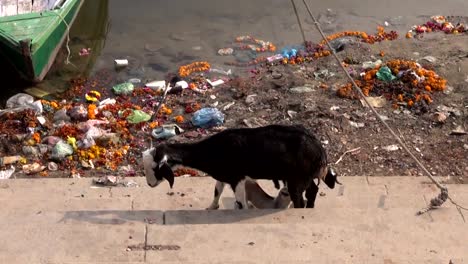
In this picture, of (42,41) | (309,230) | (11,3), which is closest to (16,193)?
(309,230)

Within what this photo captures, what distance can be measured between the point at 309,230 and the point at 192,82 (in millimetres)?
5517

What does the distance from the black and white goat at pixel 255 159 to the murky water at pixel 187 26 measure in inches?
196

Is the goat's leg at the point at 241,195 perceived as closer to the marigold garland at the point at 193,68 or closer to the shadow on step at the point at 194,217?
the shadow on step at the point at 194,217

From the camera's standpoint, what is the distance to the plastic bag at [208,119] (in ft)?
27.1

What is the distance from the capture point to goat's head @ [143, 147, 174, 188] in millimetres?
5570

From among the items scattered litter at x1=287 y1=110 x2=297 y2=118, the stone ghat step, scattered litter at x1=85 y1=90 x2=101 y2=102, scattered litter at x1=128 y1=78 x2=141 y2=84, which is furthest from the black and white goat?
scattered litter at x1=128 y1=78 x2=141 y2=84

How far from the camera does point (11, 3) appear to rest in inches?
420

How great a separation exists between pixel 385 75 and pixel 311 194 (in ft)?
11.8

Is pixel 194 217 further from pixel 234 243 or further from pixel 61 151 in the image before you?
pixel 61 151

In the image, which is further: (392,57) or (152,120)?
(392,57)

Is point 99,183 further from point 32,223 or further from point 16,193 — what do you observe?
point 32,223

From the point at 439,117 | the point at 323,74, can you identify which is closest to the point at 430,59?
the point at 323,74

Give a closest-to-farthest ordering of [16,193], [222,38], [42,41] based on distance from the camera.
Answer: [16,193]
[42,41]
[222,38]

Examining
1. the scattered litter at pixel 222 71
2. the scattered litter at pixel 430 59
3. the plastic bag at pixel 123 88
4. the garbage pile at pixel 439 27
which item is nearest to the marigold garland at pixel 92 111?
the plastic bag at pixel 123 88
